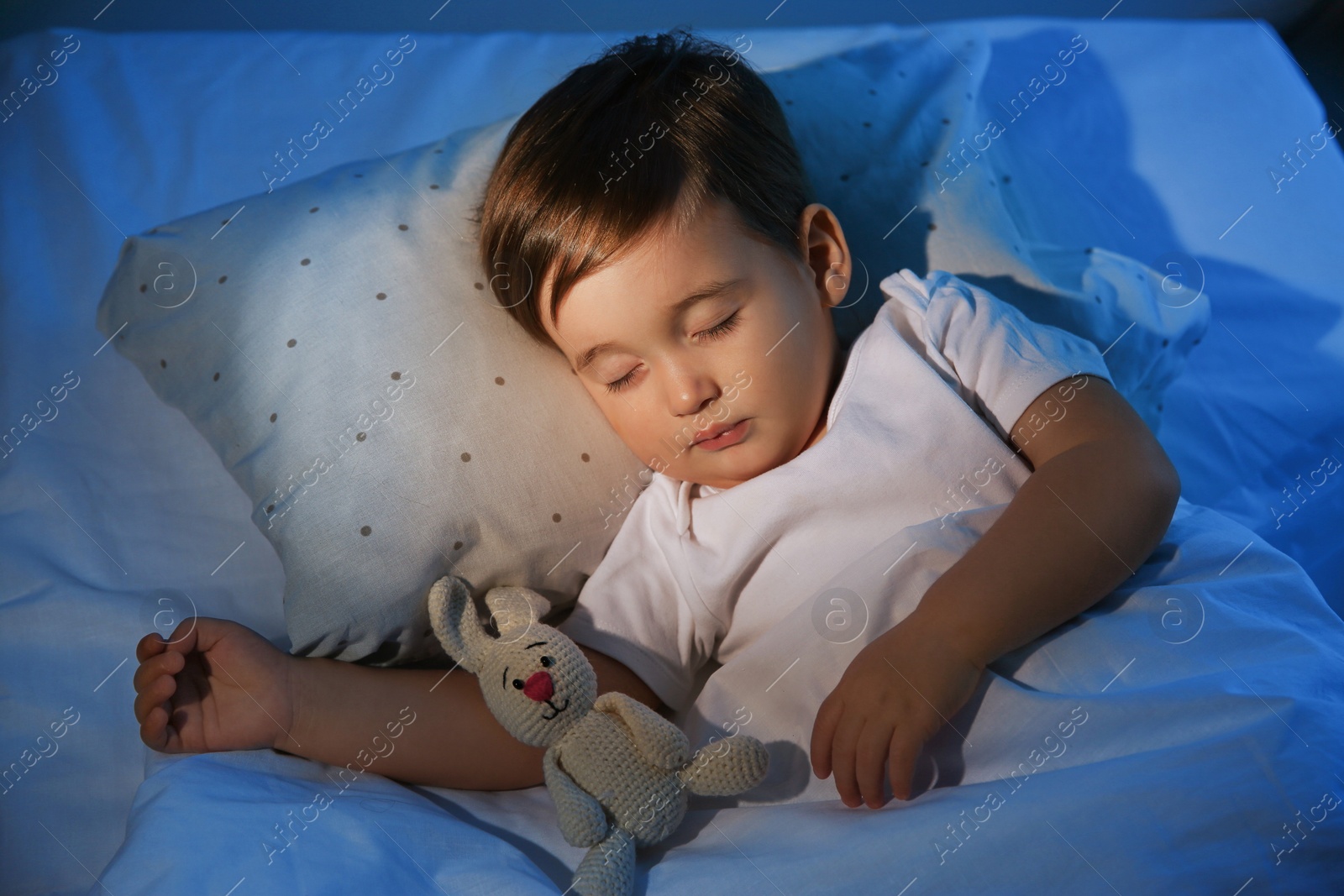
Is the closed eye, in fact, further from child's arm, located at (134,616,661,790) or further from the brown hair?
child's arm, located at (134,616,661,790)

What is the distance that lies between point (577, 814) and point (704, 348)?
0.45 meters

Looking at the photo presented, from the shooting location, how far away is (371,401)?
101 cm

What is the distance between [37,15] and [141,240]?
26.0 inches

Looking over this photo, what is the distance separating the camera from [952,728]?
0.87m

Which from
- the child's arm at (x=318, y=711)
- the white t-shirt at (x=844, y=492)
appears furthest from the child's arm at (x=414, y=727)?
the white t-shirt at (x=844, y=492)

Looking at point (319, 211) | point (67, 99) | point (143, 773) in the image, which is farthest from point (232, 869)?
point (67, 99)

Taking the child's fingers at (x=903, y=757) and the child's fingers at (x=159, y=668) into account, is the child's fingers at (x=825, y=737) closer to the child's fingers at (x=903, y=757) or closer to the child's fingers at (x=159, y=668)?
the child's fingers at (x=903, y=757)

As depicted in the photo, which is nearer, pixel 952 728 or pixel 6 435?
pixel 952 728

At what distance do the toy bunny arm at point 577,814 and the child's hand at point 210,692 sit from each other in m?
0.29

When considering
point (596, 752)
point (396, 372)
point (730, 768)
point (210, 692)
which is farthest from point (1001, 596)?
point (210, 692)

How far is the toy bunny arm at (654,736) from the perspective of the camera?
857 millimetres

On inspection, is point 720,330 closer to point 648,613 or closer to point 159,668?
point 648,613

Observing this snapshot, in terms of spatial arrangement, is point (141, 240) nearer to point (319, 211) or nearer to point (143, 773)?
point (319, 211)

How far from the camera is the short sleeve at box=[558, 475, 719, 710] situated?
105 cm
